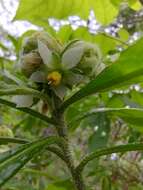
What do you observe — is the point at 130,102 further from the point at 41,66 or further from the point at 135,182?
the point at 135,182

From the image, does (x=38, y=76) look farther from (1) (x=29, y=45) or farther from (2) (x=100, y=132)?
(2) (x=100, y=132)

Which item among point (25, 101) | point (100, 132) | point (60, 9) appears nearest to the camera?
point (25, 101)

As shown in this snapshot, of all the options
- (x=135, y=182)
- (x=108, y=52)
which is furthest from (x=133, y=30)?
(x=108, y=52)

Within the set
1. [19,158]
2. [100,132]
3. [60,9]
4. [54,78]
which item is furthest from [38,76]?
[100,132]

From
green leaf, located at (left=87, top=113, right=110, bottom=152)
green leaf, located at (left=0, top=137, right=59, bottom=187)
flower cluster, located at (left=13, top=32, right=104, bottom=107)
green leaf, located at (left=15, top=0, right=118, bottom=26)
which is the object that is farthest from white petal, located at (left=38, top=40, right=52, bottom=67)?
green leaf, located at (left=87, top=113, right=110, bottom=152)

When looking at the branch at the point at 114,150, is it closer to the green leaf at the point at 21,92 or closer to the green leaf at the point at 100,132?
the green leaf at the point at 21,92

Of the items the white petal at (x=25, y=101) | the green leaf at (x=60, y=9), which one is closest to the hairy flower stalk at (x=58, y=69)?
the white petal at (x=25, y=101)
